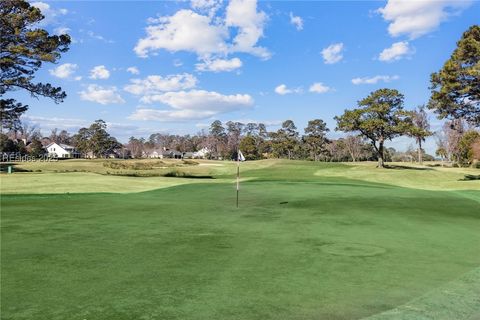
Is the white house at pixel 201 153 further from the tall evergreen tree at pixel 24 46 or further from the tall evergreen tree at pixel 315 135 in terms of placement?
the tall evergreen tree at pixel 24 46

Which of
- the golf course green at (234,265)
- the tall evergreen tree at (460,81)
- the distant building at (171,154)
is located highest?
the tall evergreen tree at (460,81)

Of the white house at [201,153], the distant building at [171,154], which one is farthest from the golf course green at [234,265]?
the distant building at [171,154]

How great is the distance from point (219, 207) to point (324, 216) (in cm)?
426

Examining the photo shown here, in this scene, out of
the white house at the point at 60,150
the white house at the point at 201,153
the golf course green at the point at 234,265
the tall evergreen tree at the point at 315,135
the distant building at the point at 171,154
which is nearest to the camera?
Result: the golf course green at the point at 234,265

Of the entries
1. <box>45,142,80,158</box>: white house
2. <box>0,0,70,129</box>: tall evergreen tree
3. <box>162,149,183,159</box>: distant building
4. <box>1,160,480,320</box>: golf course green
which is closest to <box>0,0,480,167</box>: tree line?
<box>0,0,70,129</box>: tall evergreen tree

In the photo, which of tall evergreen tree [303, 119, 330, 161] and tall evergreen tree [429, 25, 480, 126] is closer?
tall evergreen tree [429, 25, 480, 126]

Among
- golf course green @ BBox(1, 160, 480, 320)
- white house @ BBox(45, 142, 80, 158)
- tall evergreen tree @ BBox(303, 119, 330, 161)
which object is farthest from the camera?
white house @ BBox(45, 142, 80, 158)

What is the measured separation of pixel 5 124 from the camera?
44.1 meters

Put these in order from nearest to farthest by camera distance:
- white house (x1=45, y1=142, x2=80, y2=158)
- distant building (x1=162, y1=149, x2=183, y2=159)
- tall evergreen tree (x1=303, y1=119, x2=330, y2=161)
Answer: tall evergreen tree (x1=303, y1=119, x2=330, y2=161) < white house (x1=45, y1=142, x2=80, y2=158) < distant building (x1=162, y1=149, x2=183, y2=159)

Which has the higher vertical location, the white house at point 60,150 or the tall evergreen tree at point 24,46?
the tall evergreen tree at point 24,46

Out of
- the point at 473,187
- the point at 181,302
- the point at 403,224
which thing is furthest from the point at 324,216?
the point at 473,187

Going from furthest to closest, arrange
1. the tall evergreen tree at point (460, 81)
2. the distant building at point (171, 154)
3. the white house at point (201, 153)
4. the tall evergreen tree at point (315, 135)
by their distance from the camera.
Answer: the distant building at point (171, 154) → the white house at point (201, 153) → the tall evergreen tree at point (315, 135) → the tall evergreen tree at point (460, 81)

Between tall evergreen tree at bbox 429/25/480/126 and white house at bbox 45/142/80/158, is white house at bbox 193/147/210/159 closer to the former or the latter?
white house at bbox 45/142/80/158

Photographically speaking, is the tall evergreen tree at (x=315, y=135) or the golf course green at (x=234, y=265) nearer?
the golf course green at (x=234, y=265)
